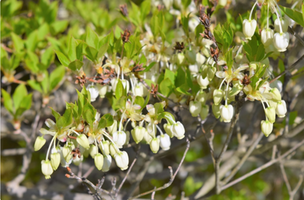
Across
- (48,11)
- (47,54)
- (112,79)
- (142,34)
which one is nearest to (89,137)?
(112,79)

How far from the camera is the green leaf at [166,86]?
4.30 ft

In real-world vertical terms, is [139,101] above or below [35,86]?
above

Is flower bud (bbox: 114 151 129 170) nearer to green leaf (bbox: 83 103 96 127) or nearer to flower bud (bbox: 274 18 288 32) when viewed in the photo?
green leaf (bbox: 83 103 96 127)

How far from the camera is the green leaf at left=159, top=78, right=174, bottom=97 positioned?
51.6 inches

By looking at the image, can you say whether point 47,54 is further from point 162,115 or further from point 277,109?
point 277,109

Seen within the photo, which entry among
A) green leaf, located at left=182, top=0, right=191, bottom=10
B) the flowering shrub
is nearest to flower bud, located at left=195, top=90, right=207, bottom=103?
the flowering shrub

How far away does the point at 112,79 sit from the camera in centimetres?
131

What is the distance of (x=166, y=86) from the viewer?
4.34 feet

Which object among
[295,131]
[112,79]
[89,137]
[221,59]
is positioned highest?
[221,59]

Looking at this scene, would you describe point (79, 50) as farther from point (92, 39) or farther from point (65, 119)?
point (65, 119)

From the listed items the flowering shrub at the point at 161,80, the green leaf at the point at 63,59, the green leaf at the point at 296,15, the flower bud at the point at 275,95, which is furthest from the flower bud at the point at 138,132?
the green leaf at the point at 296,15

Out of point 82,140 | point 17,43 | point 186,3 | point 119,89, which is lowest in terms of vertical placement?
point 17,43

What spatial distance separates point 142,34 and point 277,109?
0.81 meters

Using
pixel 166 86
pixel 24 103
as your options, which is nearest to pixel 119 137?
pixel 166 86
